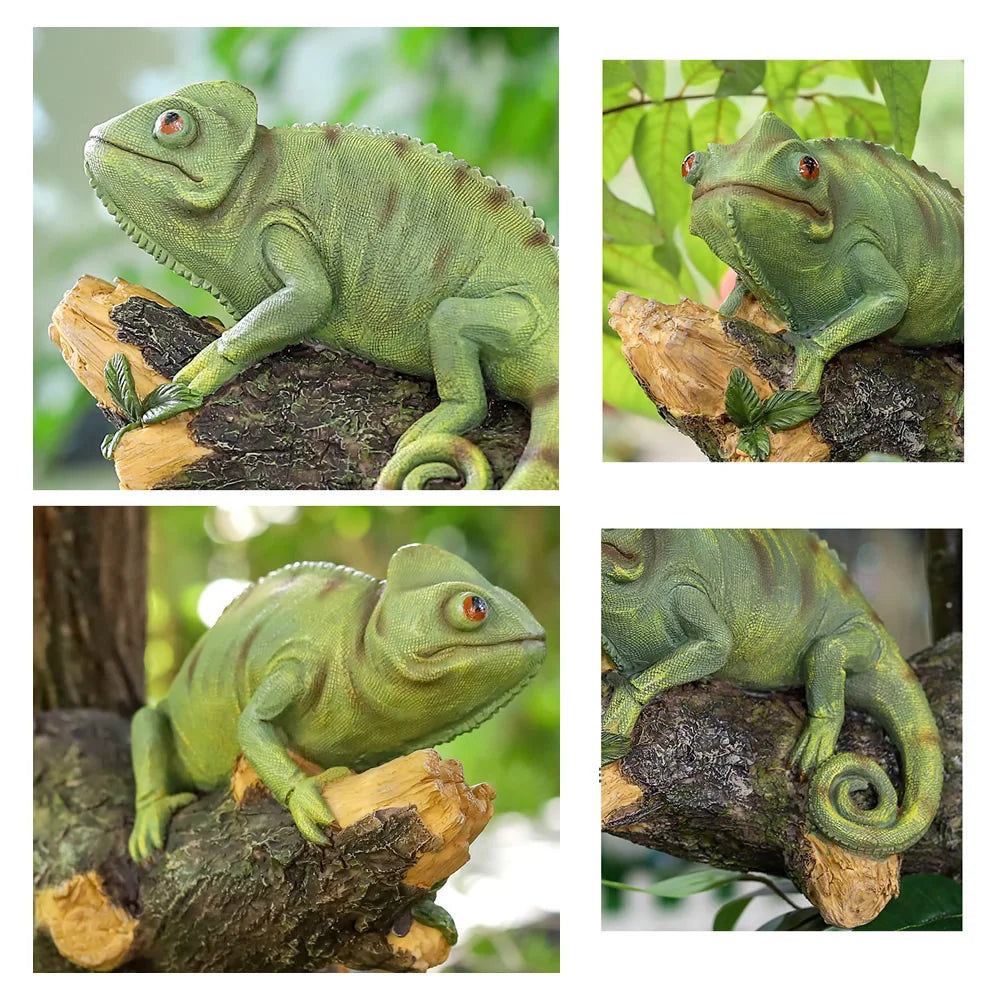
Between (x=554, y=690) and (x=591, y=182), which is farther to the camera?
(x=554, y=690)

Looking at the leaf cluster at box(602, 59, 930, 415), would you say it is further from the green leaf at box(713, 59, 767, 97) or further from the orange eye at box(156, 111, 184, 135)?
the orange eye at box(156, 111, 184, 135)

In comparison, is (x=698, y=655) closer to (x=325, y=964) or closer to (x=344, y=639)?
(x=344, y=639)

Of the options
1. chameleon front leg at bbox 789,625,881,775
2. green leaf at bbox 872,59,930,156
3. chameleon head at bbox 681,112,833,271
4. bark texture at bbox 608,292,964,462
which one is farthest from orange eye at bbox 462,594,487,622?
green leaf at bbox 872,59,930,156

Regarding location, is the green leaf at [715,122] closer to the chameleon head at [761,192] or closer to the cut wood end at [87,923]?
the chameleon head at [761,192]

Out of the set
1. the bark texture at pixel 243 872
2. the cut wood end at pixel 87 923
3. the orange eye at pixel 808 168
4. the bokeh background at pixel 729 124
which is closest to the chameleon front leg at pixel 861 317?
the orange eye at pixel 808 168

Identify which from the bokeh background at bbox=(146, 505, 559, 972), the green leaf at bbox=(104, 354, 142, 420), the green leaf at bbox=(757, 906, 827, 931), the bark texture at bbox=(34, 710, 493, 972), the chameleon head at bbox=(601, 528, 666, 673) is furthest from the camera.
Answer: the bokeh background at bbox=(146, 505, 559, 972)

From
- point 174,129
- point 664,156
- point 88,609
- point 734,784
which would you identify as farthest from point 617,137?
point 88,609

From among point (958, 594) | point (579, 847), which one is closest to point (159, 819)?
point (579, 847)
